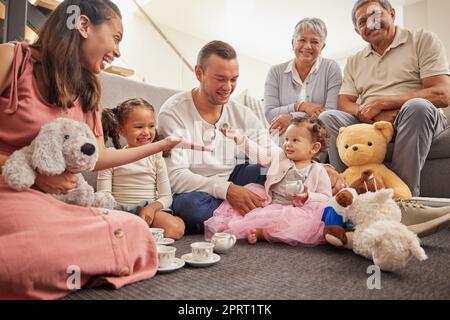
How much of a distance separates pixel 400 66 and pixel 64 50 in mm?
1499

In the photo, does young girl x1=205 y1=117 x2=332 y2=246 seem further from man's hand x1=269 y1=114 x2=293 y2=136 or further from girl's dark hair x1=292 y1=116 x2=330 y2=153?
man's hand x1=269 y1=114 x2=293 y2=136

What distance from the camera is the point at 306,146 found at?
1147mm

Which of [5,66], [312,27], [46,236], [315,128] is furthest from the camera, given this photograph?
[312,27]

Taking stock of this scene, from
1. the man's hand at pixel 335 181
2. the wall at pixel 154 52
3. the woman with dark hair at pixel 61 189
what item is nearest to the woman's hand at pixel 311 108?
the man's hand at pixel 335 181

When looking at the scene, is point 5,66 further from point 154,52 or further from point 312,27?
point 154,52

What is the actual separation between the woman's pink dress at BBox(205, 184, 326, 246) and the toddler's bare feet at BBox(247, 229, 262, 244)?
0.01 meters

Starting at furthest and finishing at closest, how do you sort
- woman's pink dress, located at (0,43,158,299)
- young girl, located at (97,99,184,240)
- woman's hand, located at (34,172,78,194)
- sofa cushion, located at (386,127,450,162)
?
sofa cushion, located at (386,127,450,162) < young girl, located at (97,99,184,240) < woman's hand, located at (34,172,78,194) < woman's pink dress, located at (0,43,158,299)

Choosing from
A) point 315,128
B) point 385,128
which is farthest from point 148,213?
point 385,128

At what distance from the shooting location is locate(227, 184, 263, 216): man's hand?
1066mm

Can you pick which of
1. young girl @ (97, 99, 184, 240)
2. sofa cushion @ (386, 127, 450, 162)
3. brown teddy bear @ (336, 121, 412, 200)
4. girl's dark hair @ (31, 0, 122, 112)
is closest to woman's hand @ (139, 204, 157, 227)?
young girl @ (97, 99, 184, 240)

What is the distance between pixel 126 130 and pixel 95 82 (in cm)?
39

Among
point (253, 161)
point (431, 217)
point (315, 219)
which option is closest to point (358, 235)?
point (315, 219)

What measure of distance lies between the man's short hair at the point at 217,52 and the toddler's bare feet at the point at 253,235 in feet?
2.09

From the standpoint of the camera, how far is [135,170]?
3.80 feet
